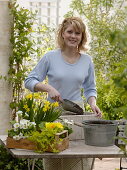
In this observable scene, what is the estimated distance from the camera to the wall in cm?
499

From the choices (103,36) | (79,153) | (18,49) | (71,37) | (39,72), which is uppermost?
(103,36)

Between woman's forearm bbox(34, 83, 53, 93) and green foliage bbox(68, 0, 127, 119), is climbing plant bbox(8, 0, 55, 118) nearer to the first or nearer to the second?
green foliage bbox(68, 0, 127, 119)

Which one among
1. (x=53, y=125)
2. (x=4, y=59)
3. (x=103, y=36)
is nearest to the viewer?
(x=53, y=125)

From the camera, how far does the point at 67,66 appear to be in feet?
10.8

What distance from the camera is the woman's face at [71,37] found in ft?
10.5

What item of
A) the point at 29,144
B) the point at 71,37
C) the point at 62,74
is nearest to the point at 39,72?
the point at 62,74

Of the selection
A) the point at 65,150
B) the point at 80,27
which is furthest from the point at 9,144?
the point at 80,27

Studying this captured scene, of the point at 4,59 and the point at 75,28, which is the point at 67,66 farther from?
the point at 4,59

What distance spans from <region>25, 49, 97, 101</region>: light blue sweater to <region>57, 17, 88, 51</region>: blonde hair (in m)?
0.07

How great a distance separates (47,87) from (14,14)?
2241 millimetres

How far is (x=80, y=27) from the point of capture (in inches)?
127

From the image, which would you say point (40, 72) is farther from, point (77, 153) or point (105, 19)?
point (105, 19)

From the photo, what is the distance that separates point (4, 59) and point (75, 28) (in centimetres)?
194

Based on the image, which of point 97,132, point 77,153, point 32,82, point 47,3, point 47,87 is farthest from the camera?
point 47,3
